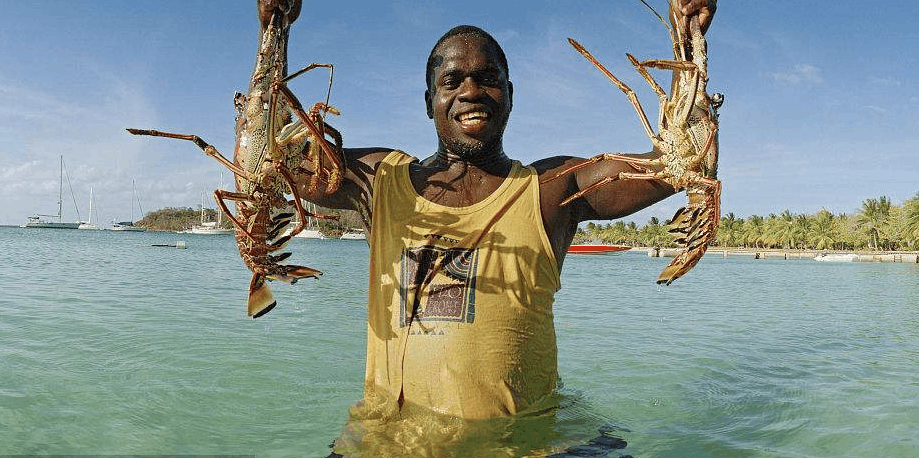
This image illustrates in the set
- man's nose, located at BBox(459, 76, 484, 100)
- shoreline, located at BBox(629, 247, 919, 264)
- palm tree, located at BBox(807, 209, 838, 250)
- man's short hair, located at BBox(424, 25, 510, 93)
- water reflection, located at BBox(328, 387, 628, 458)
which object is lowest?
water reflection, located at BBox(328, 387, 628, 458)

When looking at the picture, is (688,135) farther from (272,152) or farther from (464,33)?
(272,152)

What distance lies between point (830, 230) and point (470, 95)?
95.0 meters

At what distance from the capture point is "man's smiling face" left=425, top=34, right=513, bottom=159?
2.34 m

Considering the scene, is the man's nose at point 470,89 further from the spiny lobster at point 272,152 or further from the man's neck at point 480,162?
the spiny lobster at point 272,152

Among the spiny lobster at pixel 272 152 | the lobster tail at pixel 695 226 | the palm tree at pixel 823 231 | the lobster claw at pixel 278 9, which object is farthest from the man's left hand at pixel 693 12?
the palm tree at pixel 823 231

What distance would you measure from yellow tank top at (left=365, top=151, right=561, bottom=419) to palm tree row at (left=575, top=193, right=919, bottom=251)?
7370cm

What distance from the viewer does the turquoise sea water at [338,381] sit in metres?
3.56

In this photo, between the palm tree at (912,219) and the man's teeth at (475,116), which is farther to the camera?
the palm tree at (912,219)

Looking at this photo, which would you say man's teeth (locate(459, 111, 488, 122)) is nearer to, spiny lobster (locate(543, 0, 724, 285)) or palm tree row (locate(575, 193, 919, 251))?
spiny lobster (locate(543, 0, 724, 285))

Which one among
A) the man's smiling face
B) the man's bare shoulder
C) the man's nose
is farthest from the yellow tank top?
the man's nose

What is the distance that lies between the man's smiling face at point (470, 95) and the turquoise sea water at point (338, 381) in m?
1.25

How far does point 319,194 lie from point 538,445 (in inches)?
54.9

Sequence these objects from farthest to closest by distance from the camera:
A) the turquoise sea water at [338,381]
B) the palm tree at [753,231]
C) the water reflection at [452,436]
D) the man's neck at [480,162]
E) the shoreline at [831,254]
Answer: the palm tree at [753,231] < the shoreline at [831,254] < the turquoise sea water at [338,381] < the man's neck at [480,162] < the water reflection at [452,436]

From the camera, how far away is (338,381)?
17.1ft
